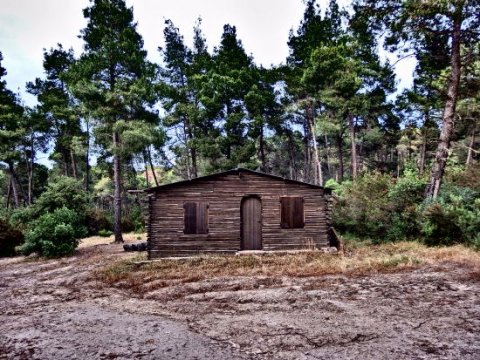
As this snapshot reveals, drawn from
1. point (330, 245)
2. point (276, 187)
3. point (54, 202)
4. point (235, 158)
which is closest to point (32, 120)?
point (54, 202)

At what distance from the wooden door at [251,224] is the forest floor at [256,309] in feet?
7.43

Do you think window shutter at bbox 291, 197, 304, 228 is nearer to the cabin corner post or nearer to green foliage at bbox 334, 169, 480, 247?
green foliage at bbox 334, 169, 480, 247

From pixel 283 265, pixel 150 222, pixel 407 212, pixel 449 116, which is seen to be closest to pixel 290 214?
pixel 283 265

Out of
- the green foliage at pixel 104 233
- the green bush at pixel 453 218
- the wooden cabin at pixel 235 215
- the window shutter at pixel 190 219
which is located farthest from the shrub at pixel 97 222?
the green bush at pixel 453 218

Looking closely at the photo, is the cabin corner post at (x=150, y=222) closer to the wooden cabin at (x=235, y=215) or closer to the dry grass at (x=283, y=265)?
the wooden cabin at (x=235, y=215)

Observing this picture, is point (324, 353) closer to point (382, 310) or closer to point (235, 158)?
point (382, 310)

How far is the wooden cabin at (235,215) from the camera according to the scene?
51.0ft

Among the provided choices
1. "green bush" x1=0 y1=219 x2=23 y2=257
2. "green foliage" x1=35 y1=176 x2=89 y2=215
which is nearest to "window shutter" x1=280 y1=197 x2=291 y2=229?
"green foliage" x1=35 y1=176 x2=89 y2=215

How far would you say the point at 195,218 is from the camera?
51.2 feet

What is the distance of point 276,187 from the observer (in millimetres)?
16078

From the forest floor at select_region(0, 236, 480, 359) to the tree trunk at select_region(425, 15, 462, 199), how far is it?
3.45 m

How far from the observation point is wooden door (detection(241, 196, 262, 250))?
1605cm

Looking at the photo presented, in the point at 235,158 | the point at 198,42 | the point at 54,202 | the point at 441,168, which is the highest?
the point at 198,42

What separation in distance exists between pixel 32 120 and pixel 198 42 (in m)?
18.0
